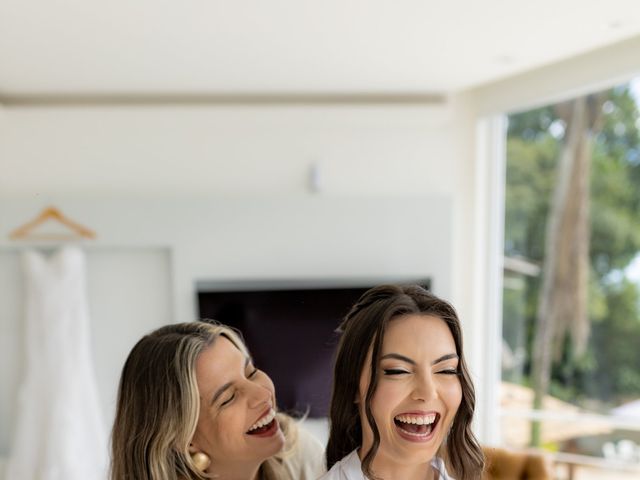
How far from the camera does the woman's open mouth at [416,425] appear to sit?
100 centimetres

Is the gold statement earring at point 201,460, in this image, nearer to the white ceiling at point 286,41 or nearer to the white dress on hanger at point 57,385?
the white ceiling at point 286,41

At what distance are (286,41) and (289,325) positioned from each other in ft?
4.63

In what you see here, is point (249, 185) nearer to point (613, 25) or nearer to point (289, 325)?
point (289, 325)

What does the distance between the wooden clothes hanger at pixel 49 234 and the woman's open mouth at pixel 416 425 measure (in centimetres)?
249

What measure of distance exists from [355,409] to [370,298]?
7.4 inches

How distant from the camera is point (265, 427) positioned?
1232mm

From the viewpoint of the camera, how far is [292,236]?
325cm

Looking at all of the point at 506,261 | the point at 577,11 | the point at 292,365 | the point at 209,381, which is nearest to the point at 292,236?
the point at 292,365

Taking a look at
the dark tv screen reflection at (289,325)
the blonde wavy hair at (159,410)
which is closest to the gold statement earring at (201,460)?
the blonde wavy hair at (159,410)

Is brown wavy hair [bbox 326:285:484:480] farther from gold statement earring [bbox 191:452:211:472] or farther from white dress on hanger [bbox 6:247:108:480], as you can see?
white dress on hanger [bbox 6:247:108:480]

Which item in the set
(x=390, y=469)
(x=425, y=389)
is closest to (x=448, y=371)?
(x=425, y=389)

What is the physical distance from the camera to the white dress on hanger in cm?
292

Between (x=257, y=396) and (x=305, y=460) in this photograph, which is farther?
(x=305, y=460)

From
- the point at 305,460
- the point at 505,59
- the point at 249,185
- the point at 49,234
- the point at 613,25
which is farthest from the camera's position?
the point at 249,185
